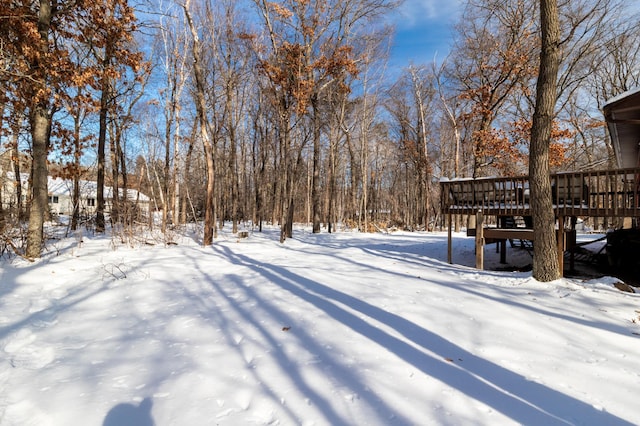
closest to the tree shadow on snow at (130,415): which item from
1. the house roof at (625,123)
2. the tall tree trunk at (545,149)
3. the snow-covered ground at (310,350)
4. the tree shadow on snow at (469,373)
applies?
the snow-covered ground at (310,350)

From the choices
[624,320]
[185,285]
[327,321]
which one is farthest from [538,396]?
[185,285]

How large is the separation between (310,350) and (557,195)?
22.9 ft

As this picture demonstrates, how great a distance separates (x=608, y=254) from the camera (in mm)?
9047

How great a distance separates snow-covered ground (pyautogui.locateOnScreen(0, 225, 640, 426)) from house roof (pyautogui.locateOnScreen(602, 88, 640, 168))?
331 centimetres

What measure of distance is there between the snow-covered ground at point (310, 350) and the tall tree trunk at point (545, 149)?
1.60 ft

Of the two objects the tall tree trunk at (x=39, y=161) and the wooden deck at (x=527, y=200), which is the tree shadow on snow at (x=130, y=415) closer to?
the tall tree trunk at (x=39, y=161)

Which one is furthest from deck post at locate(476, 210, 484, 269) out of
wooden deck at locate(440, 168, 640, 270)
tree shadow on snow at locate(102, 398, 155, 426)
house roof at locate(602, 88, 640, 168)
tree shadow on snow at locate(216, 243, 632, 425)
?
tree shadow on snow at locate(102, 398, 155, 426)

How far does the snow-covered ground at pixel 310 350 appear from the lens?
2270mm

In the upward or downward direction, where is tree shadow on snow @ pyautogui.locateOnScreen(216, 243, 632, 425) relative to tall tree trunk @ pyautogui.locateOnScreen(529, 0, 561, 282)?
downward

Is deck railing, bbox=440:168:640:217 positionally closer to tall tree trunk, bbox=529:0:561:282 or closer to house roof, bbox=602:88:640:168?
house roof, bbox=602:88:640:168

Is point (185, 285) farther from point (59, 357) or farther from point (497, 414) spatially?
point (497, 414)

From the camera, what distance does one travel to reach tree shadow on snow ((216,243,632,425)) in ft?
7.44

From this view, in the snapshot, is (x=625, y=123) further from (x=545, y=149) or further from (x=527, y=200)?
(x=545, y=149)

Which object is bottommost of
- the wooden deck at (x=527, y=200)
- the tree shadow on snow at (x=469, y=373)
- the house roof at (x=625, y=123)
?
the tree shadow on snow at (x=469, y=373)
